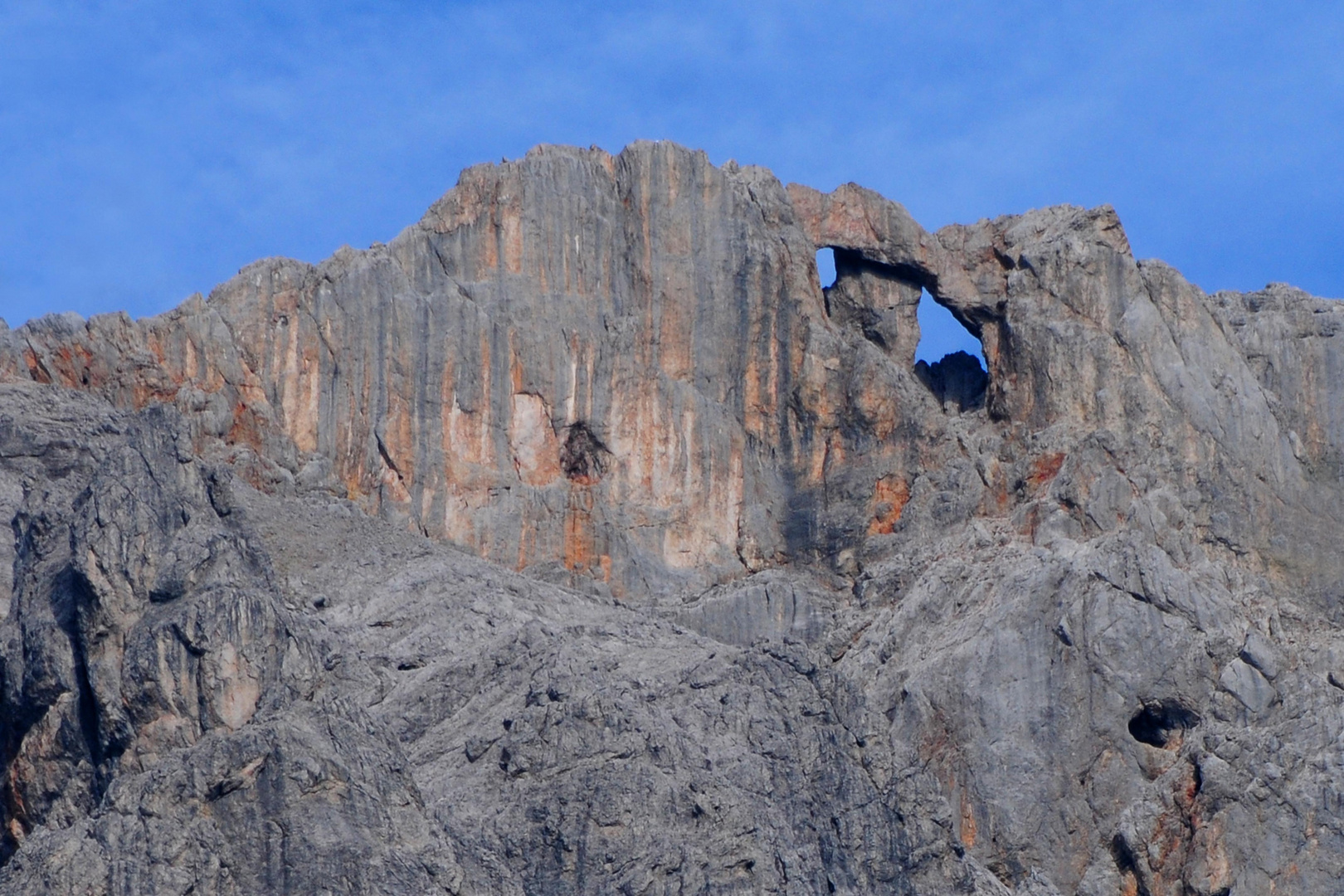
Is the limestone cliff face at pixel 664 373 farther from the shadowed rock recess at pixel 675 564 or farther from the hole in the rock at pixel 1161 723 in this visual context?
the hole in the rock at pixel 1161 723

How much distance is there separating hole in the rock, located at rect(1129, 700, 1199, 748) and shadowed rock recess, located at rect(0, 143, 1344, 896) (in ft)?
0.39

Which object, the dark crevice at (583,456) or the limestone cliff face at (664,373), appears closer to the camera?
the limestone cliff face at (664,373)

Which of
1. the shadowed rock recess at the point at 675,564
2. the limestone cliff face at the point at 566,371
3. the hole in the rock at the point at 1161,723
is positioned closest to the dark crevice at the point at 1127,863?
the shadowed rock recess at the point at 675,564

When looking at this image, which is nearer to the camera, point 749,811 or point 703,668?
point 749,811

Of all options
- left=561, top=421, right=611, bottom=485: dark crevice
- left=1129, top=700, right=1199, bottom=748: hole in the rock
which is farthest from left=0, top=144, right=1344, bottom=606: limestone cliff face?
left=1129, top=700, right=1199, bottom=748: hole in the rock

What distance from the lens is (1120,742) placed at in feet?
378

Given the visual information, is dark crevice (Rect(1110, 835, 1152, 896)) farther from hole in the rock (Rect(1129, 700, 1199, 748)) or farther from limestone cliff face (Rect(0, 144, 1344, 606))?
limestone cliff face (Rect(0, 144, 1344, 606))

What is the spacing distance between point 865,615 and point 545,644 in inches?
599

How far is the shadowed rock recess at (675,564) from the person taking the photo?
97.1m

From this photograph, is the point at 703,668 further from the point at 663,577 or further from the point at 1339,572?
the point at 1339,572

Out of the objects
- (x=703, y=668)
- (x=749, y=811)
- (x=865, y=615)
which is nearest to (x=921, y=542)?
(x=865, y=615)

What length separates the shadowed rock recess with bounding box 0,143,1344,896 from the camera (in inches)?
3824

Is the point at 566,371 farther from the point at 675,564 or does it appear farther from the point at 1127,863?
the point at 1127,863

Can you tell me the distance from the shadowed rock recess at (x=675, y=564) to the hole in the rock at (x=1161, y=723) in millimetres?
118
